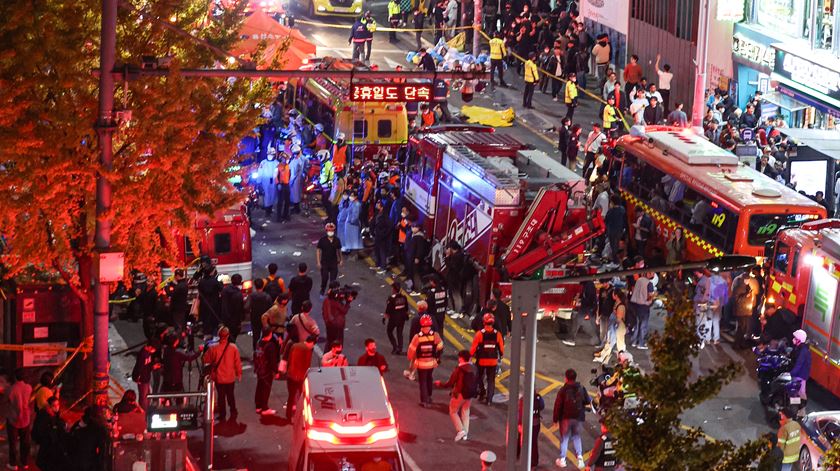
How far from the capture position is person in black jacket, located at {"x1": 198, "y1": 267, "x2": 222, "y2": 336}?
26750 mm

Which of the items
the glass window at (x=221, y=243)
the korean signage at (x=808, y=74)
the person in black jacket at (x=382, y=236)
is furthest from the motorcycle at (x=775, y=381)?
the korean signage at (x=808, y=74)

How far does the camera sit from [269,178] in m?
35.1

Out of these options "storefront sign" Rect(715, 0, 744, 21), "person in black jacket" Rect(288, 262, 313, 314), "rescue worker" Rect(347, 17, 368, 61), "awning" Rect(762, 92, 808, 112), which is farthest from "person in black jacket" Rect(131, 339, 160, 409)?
"rescue worker" Rect(347, 17, 368, 61)

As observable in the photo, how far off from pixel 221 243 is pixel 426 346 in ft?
21.1

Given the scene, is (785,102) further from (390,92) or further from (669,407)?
(669,407)

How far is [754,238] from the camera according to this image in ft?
93.4

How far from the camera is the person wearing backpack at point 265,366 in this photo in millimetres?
23641

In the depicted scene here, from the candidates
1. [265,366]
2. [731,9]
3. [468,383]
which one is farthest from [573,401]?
[731,9]

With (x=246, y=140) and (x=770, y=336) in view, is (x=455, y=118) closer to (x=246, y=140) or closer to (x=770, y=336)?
(x=246, y=140)

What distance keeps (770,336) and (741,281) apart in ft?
5.17

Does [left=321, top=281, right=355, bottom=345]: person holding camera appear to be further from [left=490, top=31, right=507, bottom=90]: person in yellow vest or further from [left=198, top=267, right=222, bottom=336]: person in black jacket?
[left=490, top=31, right=507, bottom=90]: person in yellow vest

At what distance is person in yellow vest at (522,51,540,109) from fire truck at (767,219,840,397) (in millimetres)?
16895

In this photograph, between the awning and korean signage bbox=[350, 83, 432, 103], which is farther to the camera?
the awning

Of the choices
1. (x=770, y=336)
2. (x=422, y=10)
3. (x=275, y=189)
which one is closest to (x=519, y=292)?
(x=770, y=336)
